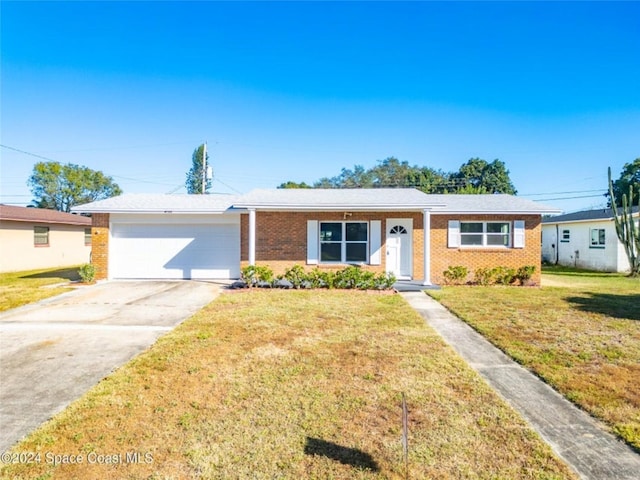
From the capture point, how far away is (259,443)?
3.23 meters

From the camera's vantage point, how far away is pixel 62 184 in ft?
153

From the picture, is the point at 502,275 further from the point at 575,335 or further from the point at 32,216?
the point at 32,216

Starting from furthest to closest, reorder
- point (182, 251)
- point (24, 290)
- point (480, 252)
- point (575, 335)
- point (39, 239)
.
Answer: point (39, 239) → point (182, 251) → point (480, 252) → point (24, 290) → point (575, 335)

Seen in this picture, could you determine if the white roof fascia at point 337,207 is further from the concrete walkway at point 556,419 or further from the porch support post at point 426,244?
the concrete walkway at point 556,419

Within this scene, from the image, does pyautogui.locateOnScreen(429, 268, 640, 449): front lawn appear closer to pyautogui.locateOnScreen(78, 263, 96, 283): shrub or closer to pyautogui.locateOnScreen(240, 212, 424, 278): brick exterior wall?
pyautogui.locateOnScreen(240, 212, 424, 278): brick exterior wall

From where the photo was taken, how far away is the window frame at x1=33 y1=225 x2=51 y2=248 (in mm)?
18641

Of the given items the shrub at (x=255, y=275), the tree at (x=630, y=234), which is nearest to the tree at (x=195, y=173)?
the shrub at (x=255, y=275)

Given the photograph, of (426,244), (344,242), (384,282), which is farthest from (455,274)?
(344,242)

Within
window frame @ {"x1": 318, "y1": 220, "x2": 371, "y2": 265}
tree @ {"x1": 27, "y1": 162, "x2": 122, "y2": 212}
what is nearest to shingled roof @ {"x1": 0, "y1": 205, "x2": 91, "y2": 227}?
window frame @ {"x1": 318, "y1": 220, "x2": 371, "y2": 265}

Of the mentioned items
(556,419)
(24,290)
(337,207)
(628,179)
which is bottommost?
(556,419)

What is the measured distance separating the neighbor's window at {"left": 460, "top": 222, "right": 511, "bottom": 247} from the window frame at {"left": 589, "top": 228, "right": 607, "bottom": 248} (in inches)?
388

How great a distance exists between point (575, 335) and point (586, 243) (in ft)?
57.5

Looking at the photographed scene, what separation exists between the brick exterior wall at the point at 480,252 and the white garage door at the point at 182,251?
7.99m

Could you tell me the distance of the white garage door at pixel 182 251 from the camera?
564 inches
